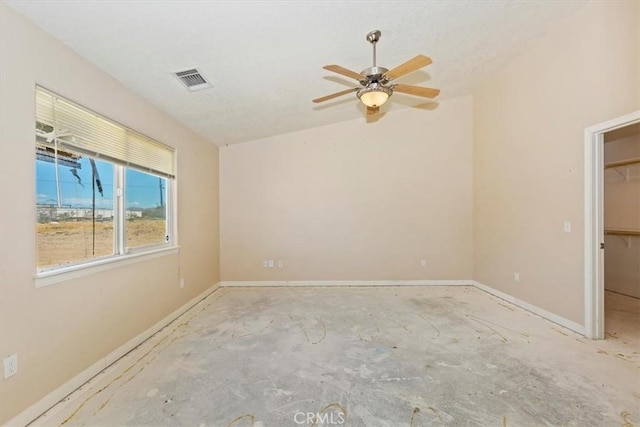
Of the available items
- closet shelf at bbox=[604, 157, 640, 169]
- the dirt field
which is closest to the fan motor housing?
the dirt field

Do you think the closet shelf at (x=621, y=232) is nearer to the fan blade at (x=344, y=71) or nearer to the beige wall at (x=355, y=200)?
the beige wall at (x=355, y=200)

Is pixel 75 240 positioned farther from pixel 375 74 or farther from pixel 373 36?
pixel 373 36

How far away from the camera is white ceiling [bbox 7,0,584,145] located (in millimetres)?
1872

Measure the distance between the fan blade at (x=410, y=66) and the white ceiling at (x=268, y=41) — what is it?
522 millimetres

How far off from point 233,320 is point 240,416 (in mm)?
1714

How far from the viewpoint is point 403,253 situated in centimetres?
491

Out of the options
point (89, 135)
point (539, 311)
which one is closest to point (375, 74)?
point (89, 135)

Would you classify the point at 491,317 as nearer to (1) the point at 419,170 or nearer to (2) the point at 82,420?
(1) the point at 419,170

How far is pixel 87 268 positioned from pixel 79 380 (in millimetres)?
844

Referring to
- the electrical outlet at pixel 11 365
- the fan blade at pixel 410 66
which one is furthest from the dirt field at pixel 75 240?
the fan blade at pixel 410 66

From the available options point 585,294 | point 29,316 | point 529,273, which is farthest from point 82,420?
point 529,273

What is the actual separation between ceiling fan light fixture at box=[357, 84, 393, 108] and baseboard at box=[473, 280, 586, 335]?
314 cm

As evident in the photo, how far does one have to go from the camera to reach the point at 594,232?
273cm

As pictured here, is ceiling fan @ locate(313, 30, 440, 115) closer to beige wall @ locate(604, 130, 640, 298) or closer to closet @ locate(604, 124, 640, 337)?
closet @ locate(604, 124, 640, 337)
